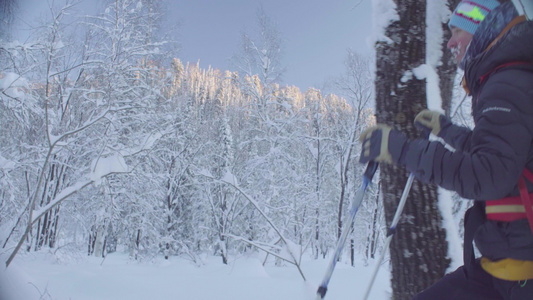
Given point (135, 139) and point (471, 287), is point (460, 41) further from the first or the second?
point (135, 139)

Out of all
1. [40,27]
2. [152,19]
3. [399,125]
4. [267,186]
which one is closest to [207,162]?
[267,186]

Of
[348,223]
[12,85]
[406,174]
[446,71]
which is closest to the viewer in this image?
[348,223]

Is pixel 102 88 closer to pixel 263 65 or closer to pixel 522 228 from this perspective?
pixel 263 65

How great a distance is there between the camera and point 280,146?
12812mm

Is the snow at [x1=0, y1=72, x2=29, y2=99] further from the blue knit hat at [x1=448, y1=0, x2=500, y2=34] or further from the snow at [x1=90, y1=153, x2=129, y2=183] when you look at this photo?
the blue knit hat at [x1=448, y1=0, x2=500, y2=34]

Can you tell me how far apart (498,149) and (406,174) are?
48.3 inches

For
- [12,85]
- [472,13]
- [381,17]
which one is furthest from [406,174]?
[12,85]

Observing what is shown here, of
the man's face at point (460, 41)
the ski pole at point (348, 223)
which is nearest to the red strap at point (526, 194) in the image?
the ski pole at point (348, 223)

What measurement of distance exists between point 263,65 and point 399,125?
1155 centimetres

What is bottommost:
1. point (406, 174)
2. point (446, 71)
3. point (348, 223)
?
point (348, 223)

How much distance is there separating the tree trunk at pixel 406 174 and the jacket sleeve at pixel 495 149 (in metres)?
1.11

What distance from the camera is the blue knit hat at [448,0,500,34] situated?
1311mm

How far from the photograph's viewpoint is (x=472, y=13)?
1.33 metres

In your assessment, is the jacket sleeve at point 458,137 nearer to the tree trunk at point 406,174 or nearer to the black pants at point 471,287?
the black pants at point 471,287
